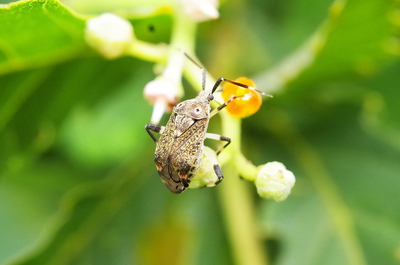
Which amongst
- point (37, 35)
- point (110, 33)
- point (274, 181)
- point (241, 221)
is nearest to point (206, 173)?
point (274, 181)

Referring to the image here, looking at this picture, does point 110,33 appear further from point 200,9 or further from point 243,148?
point 243,148

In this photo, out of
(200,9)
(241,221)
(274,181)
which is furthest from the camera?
(241,221)

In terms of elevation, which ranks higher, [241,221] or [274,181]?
[274,181]

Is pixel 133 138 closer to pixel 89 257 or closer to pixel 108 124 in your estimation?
pixel 108 124

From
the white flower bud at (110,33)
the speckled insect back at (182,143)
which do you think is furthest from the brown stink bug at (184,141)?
the white flower bud at (110,33)

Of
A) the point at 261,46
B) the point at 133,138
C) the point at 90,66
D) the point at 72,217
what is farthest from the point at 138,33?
the point at 133,138

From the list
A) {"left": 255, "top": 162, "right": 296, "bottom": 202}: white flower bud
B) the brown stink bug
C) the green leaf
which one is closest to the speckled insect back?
the brown stink bug
